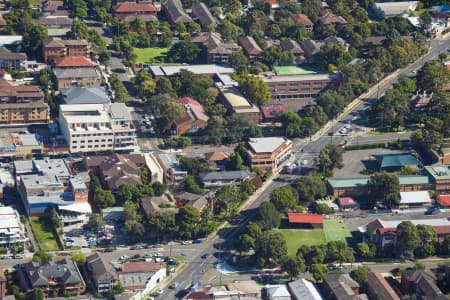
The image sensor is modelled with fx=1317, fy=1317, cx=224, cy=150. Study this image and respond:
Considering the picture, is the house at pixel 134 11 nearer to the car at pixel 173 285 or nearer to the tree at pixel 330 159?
the tree at pixel 330 159

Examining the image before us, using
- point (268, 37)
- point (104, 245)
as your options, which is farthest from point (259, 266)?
point (268, 37)

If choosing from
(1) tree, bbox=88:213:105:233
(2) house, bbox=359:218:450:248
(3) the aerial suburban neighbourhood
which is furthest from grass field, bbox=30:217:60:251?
(2) house, bbox=359:218:450:248

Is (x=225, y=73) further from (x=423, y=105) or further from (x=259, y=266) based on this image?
(x=259, y=266)

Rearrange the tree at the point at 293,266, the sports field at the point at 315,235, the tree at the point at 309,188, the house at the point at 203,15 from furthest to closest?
the house at the point at 203,15 → the tree at the point at 309,188 → the sports field at the point at 315,235 → the tree at the point at 293,266

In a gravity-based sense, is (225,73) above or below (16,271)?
above

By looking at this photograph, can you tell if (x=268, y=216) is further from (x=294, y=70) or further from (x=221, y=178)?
(x=294, y=70)

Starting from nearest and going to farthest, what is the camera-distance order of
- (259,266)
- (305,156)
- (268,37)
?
(259,266), (305,156), (268,37)

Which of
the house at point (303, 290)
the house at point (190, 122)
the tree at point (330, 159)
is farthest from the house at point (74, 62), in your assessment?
the house at point (303, 290)
